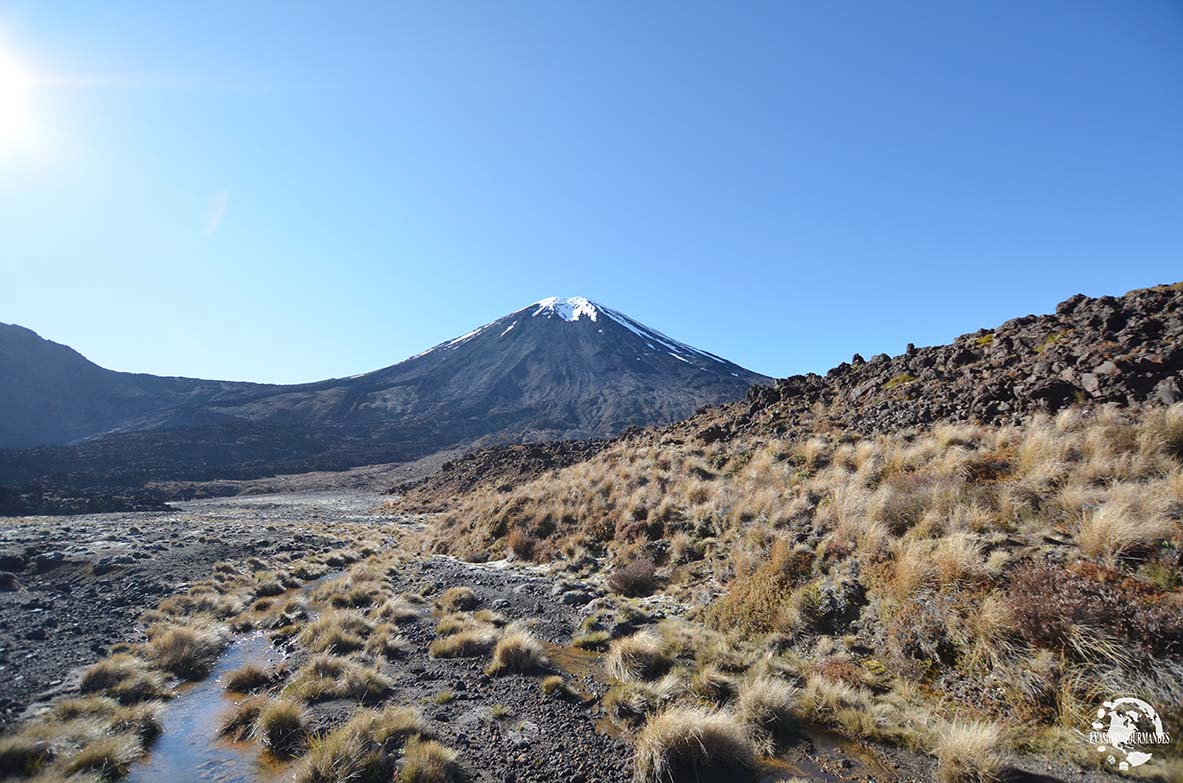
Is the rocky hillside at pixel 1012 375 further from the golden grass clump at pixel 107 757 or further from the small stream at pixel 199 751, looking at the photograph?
the golden grass clump at pixel 107 757

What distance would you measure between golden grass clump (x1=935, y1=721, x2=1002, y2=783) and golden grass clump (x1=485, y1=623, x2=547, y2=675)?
443 cm

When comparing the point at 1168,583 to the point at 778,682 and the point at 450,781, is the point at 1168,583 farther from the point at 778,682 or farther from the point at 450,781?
the point at 450,781

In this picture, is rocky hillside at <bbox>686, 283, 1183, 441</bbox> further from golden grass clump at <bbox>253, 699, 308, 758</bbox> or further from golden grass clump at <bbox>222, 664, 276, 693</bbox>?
golden grass clump at <bbox>222, 664, 276, 693</bbox>

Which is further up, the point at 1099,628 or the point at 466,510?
the point at 1099,628

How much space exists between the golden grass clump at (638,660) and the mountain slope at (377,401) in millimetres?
65496

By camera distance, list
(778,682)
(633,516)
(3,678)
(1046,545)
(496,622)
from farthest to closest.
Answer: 1. (633,516)
2. (496,622)
3. (3,678)
4. (1046,545)
5. (778,682)

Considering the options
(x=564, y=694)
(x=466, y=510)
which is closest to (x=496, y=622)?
(x=564, y=694)

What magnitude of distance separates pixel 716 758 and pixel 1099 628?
3.42 meters

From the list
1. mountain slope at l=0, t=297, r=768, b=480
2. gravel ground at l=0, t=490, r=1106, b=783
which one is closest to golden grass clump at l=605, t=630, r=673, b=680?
gravel ground at l=0, t=490, r=1106, b=783

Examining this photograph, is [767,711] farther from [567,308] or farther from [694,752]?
[567,308]

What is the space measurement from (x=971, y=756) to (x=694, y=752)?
2.09 meters

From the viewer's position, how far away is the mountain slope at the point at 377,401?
77.8m

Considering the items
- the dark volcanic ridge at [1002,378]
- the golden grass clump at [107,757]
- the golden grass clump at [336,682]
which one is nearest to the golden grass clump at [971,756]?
the golden grass clump at [336,682]

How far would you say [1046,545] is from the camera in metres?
5.67
